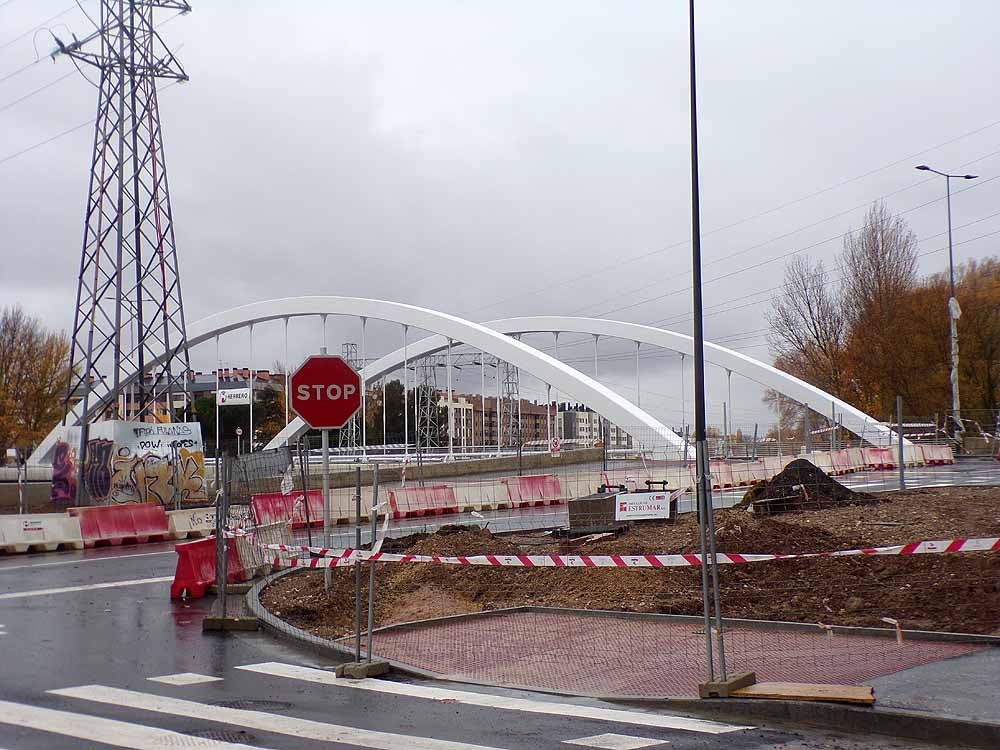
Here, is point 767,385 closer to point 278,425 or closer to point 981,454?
point 981,454

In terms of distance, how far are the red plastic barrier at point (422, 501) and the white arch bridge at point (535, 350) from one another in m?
16.7

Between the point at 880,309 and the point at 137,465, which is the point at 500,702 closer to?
the point at 137,465

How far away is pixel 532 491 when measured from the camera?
3606 cm

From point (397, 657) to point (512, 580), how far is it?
163 inches

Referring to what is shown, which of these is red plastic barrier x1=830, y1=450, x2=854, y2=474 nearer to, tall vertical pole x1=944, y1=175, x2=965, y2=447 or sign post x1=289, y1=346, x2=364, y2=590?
tall vertical pole x1=944, y1=175, x2=965, y2=447

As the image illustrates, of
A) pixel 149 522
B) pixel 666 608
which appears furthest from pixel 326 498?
pixel 149 522

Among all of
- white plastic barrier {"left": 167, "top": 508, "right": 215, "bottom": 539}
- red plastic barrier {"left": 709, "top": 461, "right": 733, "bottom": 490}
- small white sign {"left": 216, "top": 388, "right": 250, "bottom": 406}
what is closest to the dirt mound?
white plastic barrier {"left": 167, "top": 508, "right": 215, "bottom": 539}

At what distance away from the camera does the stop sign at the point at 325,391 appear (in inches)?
498

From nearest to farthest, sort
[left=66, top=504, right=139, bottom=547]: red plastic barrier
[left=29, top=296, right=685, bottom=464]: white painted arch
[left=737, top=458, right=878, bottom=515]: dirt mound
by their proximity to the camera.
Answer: [left=737, top=458, right=878, bottom=515]: dirt mound
[left=66, top=504, right=139, bottom=547]: red plastic barrier
[left=29, top=296, right=685, bottom=464]: white painted arch

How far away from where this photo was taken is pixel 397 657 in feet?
34.3

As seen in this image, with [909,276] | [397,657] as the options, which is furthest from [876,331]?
[397,657]

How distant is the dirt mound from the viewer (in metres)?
21.0

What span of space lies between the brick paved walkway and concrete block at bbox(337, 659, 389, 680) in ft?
1.43

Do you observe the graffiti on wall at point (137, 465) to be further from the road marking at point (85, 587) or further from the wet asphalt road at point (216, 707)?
the wet asphalt road at point (216, 707)
